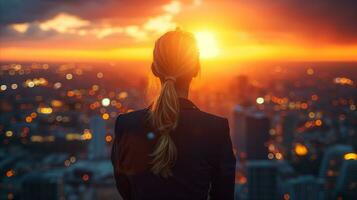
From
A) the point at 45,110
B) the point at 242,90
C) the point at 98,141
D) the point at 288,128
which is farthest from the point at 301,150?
the point at 45,110

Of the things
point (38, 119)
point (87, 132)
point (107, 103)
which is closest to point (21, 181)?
point (107, 103)

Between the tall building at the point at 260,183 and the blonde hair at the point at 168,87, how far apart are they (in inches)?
239

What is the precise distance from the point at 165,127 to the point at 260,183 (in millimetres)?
6402

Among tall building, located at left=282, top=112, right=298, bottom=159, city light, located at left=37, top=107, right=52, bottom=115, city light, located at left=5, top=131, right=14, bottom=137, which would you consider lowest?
tall building, located at left=282, top=112, right=298, bottom=159

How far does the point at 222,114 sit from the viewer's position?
24.6ft

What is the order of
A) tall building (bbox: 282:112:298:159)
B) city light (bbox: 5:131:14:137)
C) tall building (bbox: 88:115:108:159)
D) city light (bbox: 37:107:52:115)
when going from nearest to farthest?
tall building (bbox: 88:115:108:159), city light (bbox: 5:131:14:137), city light (bbox: 37:107:52:115), tall building (bbox: 282:112:298:159)

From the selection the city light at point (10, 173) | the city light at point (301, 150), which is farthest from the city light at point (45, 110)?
the city light at point (301, 150)

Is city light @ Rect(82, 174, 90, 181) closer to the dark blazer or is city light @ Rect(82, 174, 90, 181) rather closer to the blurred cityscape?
the blurred cityscape

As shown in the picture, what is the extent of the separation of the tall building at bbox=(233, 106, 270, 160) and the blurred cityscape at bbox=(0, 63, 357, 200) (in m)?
0.03

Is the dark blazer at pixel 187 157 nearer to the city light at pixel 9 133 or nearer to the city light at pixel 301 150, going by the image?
the city light at pixel 9 133

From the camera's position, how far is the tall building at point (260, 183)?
666cm

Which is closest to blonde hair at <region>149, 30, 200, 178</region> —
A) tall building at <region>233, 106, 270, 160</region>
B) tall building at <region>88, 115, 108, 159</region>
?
tall building at <region>88, 115, 108, 159</region>

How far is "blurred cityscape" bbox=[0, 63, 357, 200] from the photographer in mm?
4797

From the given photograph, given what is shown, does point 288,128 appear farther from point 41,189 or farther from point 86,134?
point 41,189
